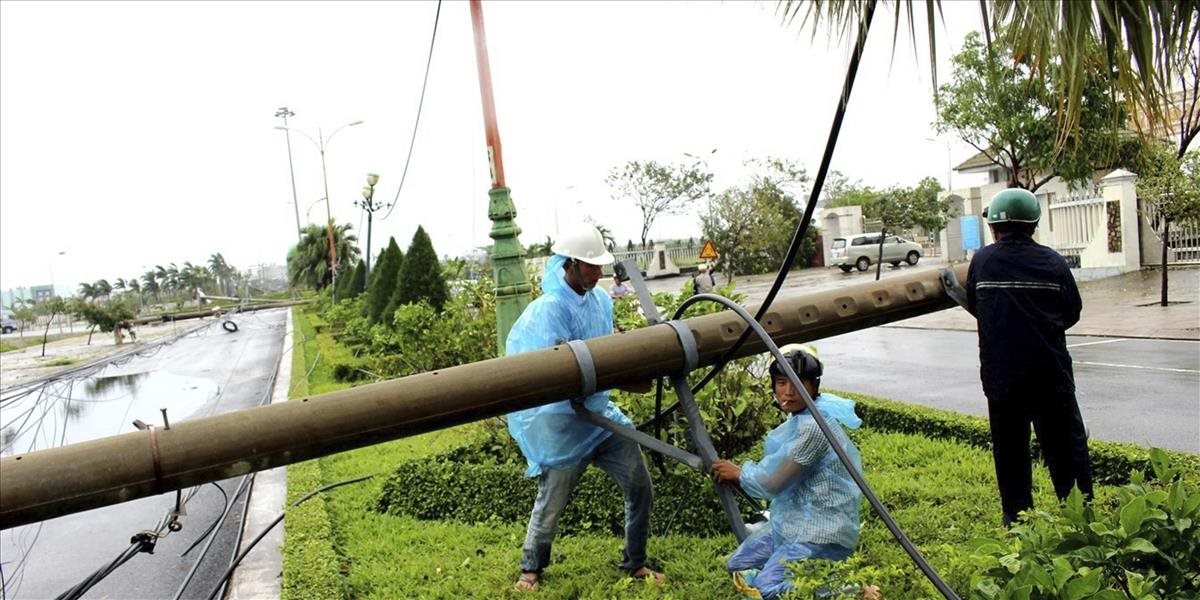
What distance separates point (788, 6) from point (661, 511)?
318 cm

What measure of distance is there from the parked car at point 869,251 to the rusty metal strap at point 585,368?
3222 cm

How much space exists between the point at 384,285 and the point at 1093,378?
1210 cm

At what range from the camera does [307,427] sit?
7.61 feet

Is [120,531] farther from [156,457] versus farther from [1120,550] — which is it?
[1120,550]

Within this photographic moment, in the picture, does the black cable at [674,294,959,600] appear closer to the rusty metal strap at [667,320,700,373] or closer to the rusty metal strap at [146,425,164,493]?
the rusty metal strap at [667,320,700,373]

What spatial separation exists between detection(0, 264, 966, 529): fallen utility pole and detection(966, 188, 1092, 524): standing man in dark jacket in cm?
112

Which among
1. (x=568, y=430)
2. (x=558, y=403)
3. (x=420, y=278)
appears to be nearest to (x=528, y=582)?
(x=568, y=430)

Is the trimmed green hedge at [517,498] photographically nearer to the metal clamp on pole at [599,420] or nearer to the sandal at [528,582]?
the sandal at [528,582]

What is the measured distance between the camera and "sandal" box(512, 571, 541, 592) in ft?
12.5

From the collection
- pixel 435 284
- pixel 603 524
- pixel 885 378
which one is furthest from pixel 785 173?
Result: pixel 603 524

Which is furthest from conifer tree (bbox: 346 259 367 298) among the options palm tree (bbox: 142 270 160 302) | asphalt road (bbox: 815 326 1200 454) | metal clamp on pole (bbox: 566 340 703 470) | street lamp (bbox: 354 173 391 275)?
palm tree (bbox: 142 270 160 302)

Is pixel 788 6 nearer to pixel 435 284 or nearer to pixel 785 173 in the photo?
pixel 435 284

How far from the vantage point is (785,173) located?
4291cm

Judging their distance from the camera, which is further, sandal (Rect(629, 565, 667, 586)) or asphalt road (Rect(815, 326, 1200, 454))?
asphalt road (Rect(815, 326, 1200, 454))
